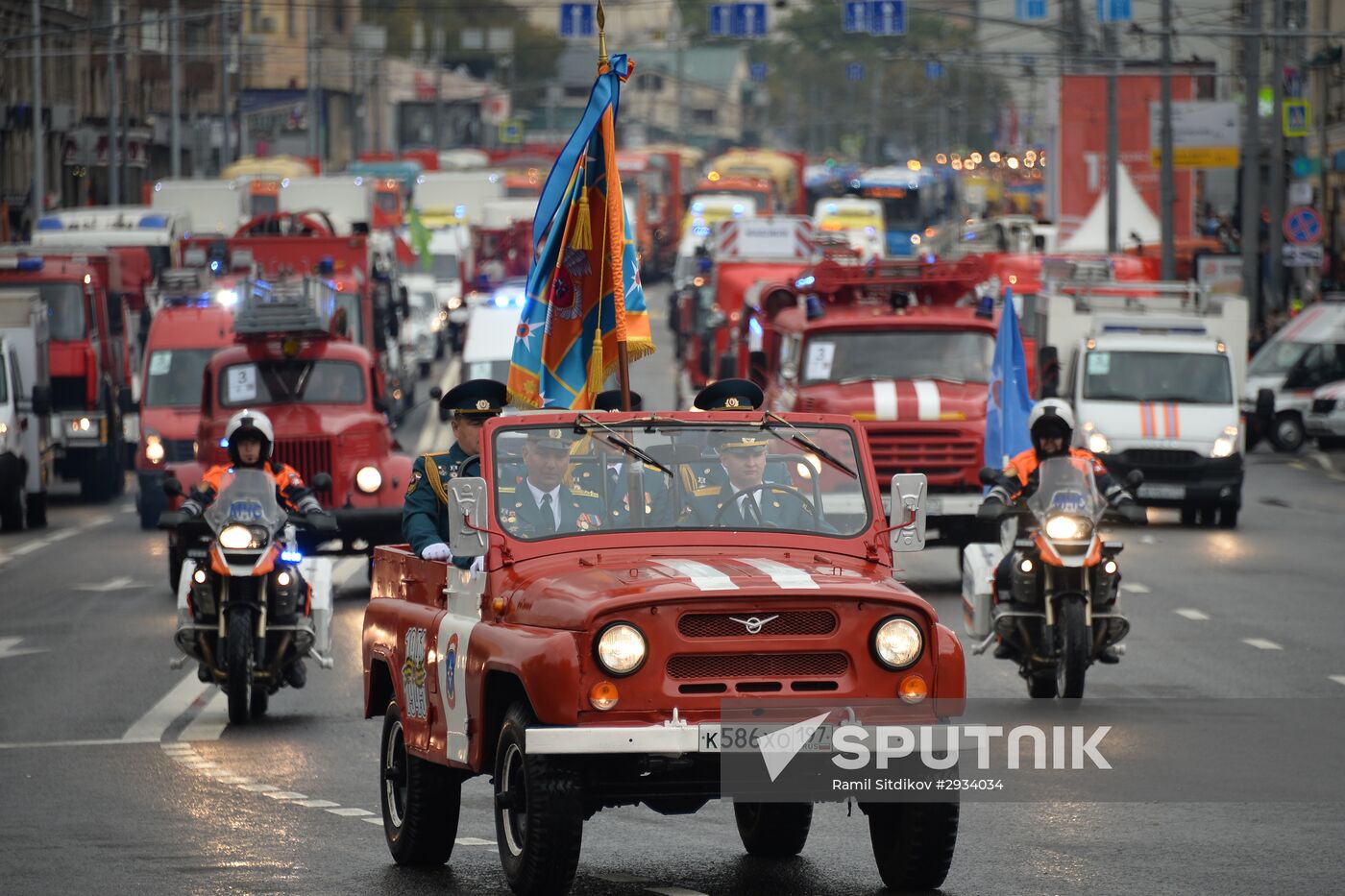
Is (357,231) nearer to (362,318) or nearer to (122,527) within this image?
(362,318)

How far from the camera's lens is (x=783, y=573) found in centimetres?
888

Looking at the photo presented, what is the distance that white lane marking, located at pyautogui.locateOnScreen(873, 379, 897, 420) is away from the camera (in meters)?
23.7

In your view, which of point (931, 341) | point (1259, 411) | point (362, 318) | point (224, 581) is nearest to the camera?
point (224, 581)

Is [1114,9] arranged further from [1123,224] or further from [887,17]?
[1123,224]

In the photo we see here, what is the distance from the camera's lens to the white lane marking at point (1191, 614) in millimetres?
20116

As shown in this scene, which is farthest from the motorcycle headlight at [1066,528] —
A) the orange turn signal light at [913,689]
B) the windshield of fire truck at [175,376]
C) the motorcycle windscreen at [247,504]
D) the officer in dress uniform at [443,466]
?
the windshield of fire truck at [175,376]

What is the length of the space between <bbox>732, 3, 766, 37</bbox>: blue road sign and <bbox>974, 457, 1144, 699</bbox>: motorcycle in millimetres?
45592

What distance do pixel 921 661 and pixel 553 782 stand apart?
1260 millimetres

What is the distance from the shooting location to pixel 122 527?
3047 cm

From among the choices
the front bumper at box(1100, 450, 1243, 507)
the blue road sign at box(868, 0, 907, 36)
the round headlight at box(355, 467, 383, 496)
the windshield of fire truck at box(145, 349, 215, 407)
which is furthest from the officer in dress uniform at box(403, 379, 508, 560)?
the blue road sign at box(868, 0, 907, 36)

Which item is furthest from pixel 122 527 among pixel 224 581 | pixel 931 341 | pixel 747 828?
pixel 747 828

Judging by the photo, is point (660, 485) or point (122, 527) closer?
point (660, 485)

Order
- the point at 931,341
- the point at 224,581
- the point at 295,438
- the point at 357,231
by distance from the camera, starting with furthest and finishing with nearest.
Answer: the point at 357,231 < the point at 931,341 < the point at 295,438 < the point at 224,581

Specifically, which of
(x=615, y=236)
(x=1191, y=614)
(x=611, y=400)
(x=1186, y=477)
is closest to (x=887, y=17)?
(x=1186, y=477)
